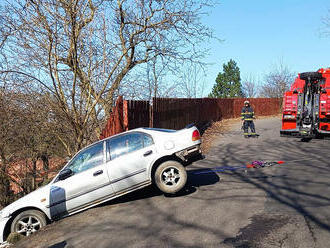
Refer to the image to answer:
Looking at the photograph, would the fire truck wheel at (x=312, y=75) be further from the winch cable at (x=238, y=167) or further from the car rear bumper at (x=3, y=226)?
the car rear bumper at (x=3, y=226)

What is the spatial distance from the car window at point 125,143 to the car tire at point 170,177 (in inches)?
25.3

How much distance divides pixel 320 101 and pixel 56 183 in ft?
36.8

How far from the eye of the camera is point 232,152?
11.9 meters

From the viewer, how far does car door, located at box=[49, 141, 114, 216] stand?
21.0 feet

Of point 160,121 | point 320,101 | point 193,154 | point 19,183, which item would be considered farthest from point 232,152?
point 19,183

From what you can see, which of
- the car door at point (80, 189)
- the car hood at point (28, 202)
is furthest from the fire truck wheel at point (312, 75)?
the car hood at point (28, 202)

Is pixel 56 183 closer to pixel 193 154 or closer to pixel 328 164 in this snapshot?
pixel 193 154

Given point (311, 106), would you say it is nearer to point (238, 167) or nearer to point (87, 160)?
point (238, 167)

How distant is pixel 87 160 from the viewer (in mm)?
6613

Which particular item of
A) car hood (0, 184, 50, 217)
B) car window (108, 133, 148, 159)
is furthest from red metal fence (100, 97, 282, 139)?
car hood (0, 184, 50, 217)

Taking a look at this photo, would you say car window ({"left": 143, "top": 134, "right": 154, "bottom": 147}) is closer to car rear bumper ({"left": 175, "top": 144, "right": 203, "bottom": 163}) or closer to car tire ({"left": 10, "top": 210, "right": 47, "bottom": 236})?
car rear bumper ({"left": 175, "top": 144, "right": 203, "bottom": 163})

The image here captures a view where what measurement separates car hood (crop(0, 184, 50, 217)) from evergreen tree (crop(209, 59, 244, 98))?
212ft

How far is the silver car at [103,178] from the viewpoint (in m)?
6.33

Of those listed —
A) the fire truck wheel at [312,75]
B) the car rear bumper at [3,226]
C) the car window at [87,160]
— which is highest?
the fire truck wheel at [312,75]
